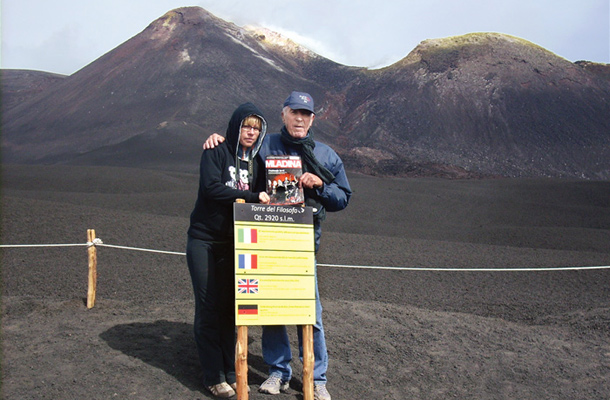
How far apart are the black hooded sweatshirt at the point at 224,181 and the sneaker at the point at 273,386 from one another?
3.31 ft

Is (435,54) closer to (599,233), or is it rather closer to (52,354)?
(599,233)

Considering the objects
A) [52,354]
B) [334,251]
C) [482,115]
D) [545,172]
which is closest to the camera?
A: [52,354]

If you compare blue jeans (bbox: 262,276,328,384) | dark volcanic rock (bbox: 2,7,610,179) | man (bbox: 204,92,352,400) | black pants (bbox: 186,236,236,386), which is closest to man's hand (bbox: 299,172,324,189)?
man (bbox: 204,92,352,400)

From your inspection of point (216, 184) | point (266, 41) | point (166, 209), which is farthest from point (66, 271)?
point (266, 41)

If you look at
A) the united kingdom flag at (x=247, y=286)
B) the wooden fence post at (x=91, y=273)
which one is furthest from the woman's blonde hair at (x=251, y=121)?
the wooden fence post at (x=91, y=273)

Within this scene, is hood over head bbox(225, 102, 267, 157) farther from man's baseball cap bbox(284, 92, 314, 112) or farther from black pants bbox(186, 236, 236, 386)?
black pants bbox(186, 236, 236, 386)

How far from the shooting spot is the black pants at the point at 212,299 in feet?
12.8

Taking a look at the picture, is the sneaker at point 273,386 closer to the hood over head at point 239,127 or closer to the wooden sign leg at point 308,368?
the wooden sign leg at point 308,368

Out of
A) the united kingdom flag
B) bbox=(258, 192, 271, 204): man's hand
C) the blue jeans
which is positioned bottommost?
the blue jeans

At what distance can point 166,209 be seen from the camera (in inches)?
571

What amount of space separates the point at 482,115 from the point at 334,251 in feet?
127

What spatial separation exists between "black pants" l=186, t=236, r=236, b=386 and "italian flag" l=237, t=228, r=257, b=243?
284 millimetres

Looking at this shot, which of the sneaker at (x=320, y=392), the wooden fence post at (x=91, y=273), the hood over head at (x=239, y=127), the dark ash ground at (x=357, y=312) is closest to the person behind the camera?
the hood over head at (x=239, y=127)

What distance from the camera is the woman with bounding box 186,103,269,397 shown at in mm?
3820
